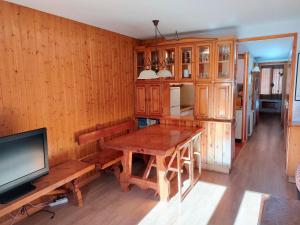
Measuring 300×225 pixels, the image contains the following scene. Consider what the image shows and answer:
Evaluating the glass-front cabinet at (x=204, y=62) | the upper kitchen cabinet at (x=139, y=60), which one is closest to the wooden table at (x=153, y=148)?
the glass-front cabinet at (x=204, y=62)

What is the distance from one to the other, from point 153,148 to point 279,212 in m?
1.41

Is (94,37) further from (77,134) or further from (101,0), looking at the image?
(77,134)

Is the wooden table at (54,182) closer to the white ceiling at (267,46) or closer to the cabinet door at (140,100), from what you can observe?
the cabinet door at (140,100)

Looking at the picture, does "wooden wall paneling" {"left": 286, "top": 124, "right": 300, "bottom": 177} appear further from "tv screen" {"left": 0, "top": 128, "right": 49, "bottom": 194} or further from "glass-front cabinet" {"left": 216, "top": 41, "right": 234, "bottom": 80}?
"tv screen" {"left": 0, "top": 128, "right": 49, "bottom": 194}

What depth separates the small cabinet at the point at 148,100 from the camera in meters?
4.40

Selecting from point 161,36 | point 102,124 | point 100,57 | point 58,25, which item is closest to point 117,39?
point 100,57

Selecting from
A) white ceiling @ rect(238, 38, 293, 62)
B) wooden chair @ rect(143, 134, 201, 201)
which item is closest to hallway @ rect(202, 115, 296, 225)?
wooden chair @ rect(143, 134, 201, 201)

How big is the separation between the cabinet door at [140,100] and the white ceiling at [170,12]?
1200mm

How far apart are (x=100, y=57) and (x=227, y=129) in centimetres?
241

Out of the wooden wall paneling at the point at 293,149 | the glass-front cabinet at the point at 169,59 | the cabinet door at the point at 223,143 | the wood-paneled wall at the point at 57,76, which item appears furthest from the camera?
the glass-front cabinet at the point at 169,59

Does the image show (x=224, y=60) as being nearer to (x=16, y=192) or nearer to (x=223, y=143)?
(x=223, y=143)

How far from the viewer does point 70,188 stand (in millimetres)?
3096

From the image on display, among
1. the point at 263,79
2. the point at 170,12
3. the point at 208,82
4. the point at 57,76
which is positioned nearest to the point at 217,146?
the point at 208,82

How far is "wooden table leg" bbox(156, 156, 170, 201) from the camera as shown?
2959mm
